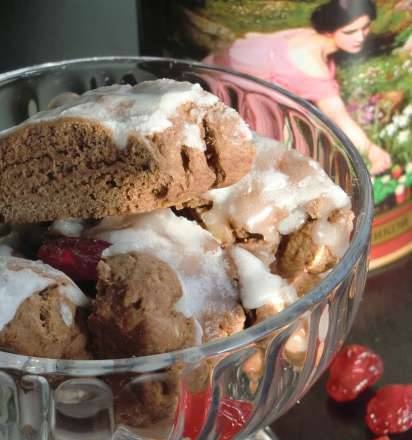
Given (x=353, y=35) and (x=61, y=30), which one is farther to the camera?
(x=61, y=30)

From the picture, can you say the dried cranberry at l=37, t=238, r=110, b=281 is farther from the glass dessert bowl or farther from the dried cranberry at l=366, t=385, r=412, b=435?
the dried cranberry at l=366, t=385, r=412, b=435

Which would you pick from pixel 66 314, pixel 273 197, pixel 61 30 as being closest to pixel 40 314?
pixel 66 314

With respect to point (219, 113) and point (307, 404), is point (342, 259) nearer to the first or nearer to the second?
point (219, 113)

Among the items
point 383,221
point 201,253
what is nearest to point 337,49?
point 383,221

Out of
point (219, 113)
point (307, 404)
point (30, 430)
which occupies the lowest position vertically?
point (307, 404)

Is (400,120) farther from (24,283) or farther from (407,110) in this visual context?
(24,283)

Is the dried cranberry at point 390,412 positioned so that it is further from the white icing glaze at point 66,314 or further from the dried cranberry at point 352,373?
the white icing glaze at point 66,314
